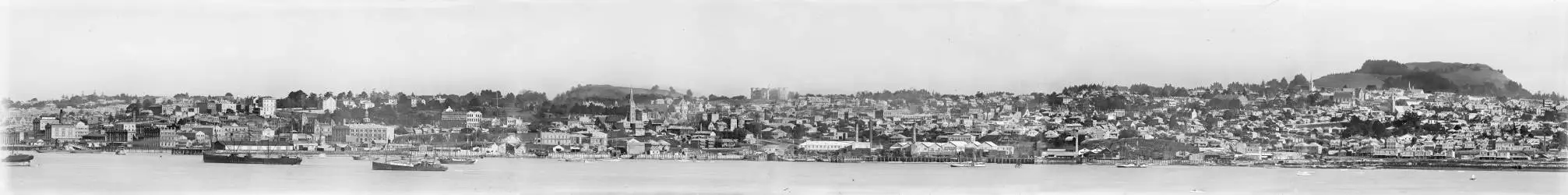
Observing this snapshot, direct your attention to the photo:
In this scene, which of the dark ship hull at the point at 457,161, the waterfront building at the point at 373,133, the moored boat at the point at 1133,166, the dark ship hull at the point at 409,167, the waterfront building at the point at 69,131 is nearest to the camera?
the dark ship hull at the point at 409,167

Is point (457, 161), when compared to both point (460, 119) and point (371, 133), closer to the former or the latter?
point (460, 119)

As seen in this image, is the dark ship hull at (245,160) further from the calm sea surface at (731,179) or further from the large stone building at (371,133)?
the large stone building at (371,133)

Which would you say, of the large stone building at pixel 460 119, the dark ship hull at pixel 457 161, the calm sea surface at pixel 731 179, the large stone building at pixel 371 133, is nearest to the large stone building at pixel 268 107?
the large stone building at pixel 371 133

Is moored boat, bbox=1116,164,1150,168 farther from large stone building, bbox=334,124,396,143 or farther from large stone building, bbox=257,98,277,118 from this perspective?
large stone building, bbox=257,98,277,118

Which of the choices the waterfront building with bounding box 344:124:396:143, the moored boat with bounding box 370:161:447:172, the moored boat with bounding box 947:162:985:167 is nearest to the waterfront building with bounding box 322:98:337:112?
the waterfront building with bounding box 344:124:396:143

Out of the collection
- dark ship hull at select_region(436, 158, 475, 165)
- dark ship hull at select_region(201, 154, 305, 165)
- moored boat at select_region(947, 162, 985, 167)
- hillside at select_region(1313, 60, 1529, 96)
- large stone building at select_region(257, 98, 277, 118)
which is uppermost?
hillside at select_region(1313, 60, 1529, 96)

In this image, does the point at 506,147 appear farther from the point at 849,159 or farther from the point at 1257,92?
the point at 1257,92
